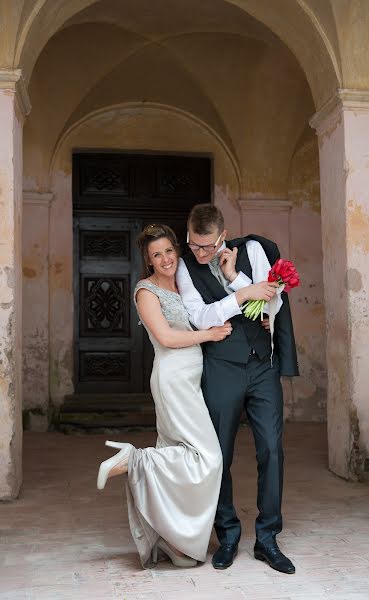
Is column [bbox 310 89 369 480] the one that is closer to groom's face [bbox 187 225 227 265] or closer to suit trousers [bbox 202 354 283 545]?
suit trousers [bbox 202 354 283 545]

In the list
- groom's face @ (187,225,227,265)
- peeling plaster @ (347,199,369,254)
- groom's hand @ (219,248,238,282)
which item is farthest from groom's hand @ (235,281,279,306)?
peeling plaster @ (347,199,369,254)

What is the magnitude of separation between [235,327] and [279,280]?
1.16 ft

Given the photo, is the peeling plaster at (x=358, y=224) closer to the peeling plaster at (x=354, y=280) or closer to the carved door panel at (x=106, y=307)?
the peeling plaster at (x=354, y=280)

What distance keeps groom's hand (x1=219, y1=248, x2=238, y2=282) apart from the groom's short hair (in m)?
0.14

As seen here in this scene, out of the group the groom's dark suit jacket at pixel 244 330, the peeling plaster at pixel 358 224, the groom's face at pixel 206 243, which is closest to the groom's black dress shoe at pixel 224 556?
the groom's dark suit jacket at pixel 244 330

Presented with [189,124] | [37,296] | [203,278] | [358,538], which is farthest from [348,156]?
[37,296]

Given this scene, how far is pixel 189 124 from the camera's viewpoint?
32.3 ft

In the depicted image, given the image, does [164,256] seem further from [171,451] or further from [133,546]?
[133,546]

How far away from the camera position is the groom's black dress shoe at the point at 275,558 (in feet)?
11.7

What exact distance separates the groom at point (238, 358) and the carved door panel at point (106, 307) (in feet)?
19.9

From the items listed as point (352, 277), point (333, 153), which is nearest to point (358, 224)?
point (352, 277)

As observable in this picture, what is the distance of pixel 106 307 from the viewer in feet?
32.2

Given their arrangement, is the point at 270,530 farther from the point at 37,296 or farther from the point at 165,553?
the point at 37,296

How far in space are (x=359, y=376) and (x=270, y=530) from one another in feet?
8.13
